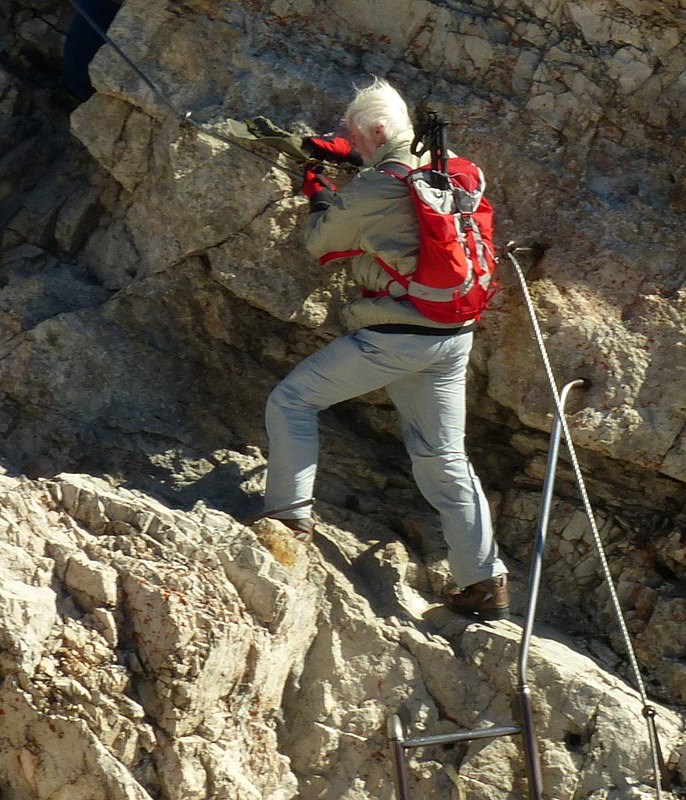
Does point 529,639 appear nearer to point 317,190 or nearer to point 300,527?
point 300,527

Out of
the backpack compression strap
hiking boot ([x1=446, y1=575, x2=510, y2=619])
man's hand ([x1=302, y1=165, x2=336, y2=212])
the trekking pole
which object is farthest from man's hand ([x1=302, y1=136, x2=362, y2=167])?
hiking boot ([x1=446, y1=575, x2=510, y2=619])

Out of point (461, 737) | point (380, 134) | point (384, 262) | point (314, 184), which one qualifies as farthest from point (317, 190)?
point (461, 737)

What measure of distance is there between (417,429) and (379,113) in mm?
1486

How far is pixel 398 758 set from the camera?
4695 millimetres

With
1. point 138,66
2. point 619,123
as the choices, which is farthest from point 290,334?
point 619,123

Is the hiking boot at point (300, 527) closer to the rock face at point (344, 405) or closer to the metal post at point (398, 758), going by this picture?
the rock face at point (344, 405)

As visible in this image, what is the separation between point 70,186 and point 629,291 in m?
3.35

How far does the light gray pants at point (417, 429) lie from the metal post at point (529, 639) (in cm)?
23

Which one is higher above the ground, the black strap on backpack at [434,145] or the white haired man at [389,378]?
the black strap on backpack at [434,145]

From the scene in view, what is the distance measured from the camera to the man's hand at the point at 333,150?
5.40 m

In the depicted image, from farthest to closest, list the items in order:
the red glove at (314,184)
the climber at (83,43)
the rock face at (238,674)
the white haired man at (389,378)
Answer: the climber at (83,43) → the red glove at (314,184) → the white haired man at (389,378) → the rock face at (238,674)

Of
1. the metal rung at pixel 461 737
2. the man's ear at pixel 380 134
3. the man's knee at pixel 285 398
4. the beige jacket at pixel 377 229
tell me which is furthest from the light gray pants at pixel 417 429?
the man's ear at pixel 380 134

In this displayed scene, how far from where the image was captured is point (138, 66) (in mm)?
5938

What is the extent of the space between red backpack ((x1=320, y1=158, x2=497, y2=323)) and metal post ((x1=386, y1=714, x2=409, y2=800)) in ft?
5.97
